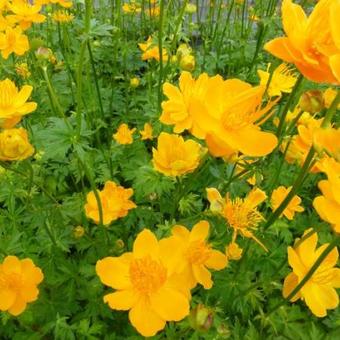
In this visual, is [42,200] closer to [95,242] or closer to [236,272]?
[95,242]

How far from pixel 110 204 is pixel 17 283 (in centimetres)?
36

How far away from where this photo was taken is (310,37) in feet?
2.69

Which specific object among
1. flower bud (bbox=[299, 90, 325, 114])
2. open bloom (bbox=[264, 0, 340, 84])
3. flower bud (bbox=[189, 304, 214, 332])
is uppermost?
open bloom (bbox=[264, 0, 340, 84])

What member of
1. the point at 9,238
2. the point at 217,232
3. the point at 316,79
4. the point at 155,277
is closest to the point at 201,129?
the point at 316,79

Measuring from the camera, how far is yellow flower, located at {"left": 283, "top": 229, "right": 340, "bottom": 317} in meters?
1.11

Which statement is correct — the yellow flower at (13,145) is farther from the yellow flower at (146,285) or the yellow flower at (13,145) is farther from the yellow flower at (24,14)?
the yellow flower at (24,14)

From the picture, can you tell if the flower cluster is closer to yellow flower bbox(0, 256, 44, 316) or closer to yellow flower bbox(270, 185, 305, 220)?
yellow flower bbox(0, 256, 44, 316)

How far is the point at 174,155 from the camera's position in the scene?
4.17 feet

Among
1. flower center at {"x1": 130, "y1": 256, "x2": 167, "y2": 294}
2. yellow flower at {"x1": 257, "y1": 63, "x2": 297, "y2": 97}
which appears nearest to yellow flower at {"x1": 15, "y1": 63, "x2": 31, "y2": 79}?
yellow flower at {"x1": 257, "y1": 63, "x2": 297, "y2": 97}

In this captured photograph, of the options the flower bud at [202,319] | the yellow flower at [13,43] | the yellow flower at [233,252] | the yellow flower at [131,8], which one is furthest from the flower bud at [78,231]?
the yellow flower at [131,8]

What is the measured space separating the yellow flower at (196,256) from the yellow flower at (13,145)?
410mm

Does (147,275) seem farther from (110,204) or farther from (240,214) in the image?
(110,204)

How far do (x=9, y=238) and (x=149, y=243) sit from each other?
680mm

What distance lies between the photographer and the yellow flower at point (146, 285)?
952 millimetres
